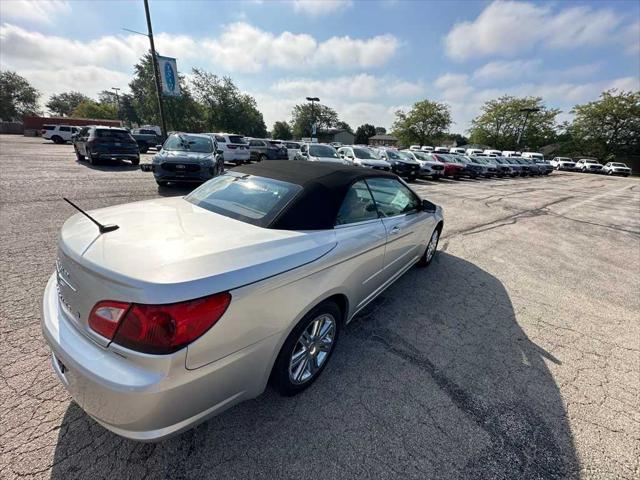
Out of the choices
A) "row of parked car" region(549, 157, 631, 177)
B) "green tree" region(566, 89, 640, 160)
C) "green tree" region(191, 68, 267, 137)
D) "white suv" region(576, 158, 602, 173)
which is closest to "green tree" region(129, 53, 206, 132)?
"green tree" region(191, 68, 267, 137)

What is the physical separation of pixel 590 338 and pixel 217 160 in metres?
9.00

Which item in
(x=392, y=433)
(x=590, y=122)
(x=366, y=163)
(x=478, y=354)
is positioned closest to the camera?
(x=392, y=433)

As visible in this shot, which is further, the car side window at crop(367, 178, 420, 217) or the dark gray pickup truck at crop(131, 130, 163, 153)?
the dark gray pickup truck at crop(131, 130, 163, 153)

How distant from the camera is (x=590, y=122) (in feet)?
166

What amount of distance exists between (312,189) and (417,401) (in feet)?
6.05

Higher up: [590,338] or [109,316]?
[109,316]

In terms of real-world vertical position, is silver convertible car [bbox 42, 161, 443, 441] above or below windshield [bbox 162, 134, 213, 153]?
below

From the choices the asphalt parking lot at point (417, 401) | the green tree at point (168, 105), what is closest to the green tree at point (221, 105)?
the green tree at point (168, 105)

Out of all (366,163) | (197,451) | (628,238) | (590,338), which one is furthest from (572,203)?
(197,451)

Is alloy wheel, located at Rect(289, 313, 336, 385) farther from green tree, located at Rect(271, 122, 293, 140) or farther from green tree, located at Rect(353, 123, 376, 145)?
green tree, located at Rect(353, 123, 376, 145)

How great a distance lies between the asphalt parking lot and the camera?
5.75 ft

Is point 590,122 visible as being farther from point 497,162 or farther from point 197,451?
point 197,451

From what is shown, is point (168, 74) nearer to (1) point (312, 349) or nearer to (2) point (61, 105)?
(1) point (312, 349)

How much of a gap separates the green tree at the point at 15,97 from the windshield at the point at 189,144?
8899 cm
